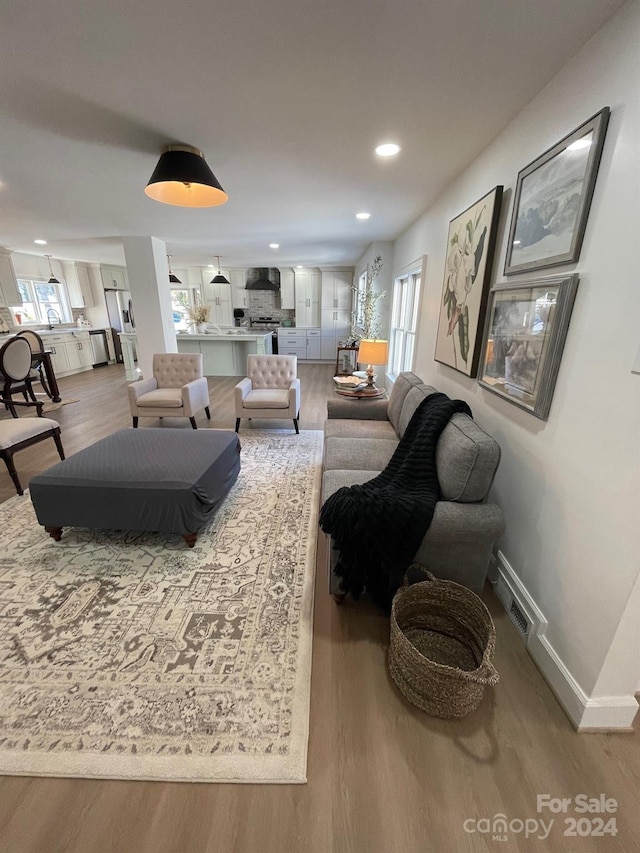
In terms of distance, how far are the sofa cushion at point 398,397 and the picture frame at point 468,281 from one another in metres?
0.34

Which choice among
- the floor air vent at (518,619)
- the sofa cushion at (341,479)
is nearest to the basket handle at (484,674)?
the floor air vent at (518,619)

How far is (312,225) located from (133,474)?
139 inches

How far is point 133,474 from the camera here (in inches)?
77.6

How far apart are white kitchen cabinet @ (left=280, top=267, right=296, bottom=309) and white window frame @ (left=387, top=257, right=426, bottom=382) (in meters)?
4.78

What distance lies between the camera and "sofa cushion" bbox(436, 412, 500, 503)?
1451 mm

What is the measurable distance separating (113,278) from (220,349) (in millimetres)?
4339

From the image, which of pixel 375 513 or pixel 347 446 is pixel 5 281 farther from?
pixel 375 513

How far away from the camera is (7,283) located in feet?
20.0

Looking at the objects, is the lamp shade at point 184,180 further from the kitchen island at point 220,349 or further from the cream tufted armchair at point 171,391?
the kitchen island at point 220,349

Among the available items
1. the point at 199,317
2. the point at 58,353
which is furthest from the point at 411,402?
the point at 58,353

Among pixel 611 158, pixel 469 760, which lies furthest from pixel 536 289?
pixel 469 760

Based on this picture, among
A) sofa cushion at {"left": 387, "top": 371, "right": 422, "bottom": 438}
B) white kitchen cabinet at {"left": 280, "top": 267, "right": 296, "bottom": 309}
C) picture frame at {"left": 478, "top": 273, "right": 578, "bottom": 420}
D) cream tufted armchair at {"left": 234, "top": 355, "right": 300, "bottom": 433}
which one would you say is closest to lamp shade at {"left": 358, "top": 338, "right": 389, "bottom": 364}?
sofa cushion at {"left": 387, "top": 371, "right": 422, "bottom": 438}

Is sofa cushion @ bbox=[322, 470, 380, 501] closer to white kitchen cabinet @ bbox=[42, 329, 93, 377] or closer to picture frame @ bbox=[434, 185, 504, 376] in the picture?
picture frame @ bbox=[434, 185, 504, 376]

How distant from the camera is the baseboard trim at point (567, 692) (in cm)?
116
